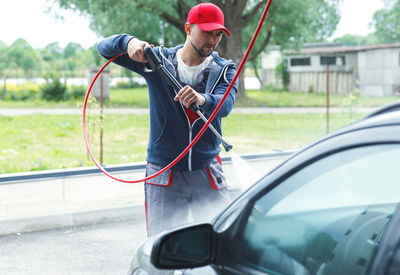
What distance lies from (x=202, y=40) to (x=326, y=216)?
1.63 metres

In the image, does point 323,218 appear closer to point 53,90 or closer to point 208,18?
point 208,18

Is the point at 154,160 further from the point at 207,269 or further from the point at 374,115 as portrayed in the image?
the point at 374,115

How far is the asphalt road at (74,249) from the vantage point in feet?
16.2

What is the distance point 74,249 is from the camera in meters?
5.41

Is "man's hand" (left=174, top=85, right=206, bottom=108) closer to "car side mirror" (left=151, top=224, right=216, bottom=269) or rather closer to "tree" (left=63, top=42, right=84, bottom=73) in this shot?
"car side mirror" (left=151, top=224, right=216, bottom=269)

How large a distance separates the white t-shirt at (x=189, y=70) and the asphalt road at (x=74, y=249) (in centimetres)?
216

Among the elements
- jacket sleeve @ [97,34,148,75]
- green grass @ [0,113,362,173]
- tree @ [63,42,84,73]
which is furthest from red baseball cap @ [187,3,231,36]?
tree @ [63,42,84,73]

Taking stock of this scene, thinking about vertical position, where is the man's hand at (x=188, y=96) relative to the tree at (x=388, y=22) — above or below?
below

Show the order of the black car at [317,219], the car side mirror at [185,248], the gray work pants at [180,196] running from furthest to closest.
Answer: the gray work pants at [180,196]
the car side mirror at [185,248]
the black car at [317,219]

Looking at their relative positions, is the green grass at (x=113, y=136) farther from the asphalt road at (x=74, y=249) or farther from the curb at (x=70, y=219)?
the asphalt road at (x=74, y=249)

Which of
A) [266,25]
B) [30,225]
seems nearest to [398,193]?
[30,225]

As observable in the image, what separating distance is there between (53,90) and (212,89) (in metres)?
21.9

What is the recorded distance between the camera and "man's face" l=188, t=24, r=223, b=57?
313cm

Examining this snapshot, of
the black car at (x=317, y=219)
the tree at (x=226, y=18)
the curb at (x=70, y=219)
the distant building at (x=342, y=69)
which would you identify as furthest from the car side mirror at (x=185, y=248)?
the distant building at (x=342, y=69)
